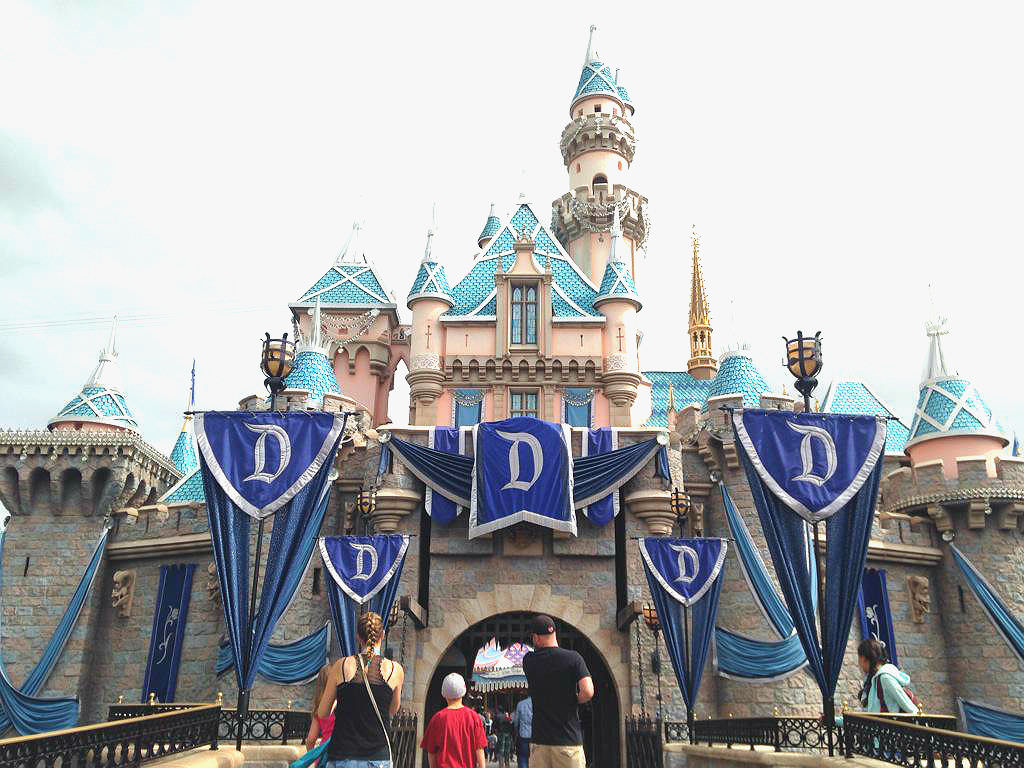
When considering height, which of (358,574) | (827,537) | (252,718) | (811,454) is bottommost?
(252,718)

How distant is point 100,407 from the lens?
26359 millimetres

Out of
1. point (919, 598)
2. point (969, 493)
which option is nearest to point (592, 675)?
point (919, 598)

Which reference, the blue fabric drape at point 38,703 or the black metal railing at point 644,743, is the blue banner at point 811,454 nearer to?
the black metal railing at point 644,743

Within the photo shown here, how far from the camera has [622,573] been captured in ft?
63.9

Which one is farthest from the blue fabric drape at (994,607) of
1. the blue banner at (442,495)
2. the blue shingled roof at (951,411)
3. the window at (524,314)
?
the blue banner at (442,495)

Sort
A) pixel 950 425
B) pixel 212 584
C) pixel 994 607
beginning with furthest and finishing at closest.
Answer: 1. pixel 950 425
2. pixel 212 584
3. pixel 994 607

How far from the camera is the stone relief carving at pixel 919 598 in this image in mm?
22203

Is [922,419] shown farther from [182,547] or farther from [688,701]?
[182,547]

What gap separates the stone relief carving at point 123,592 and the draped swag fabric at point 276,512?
14.3 m

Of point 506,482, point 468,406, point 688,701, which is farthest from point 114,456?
point 688,701

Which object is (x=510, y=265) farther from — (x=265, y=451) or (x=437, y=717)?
(x=437, y=717)

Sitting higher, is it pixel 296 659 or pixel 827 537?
pixel 827 537

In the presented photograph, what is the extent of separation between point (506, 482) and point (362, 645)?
40.5ft

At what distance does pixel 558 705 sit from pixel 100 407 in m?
24.2
